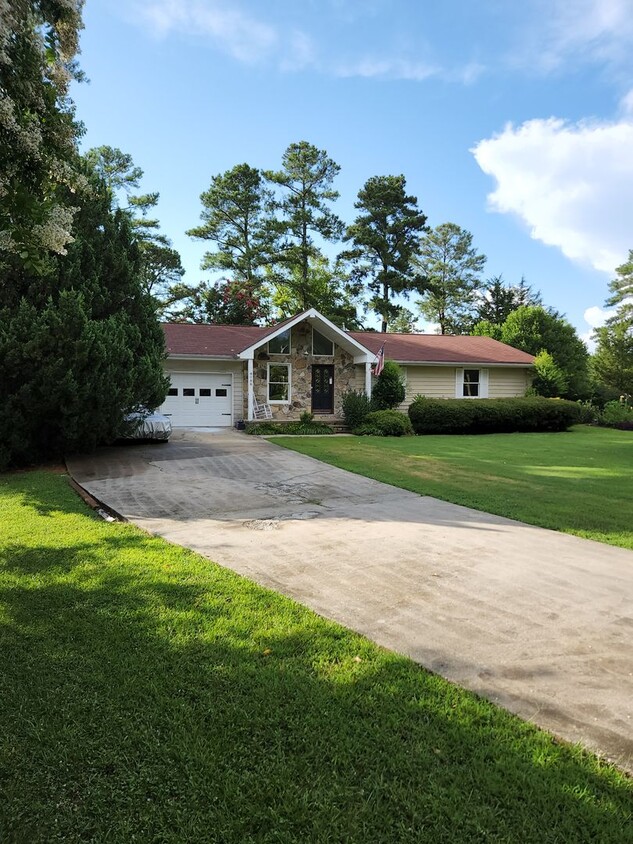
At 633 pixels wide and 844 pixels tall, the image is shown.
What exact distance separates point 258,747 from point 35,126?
357 cm

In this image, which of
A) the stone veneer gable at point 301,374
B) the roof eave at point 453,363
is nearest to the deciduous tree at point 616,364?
the roof eave at point 453,363

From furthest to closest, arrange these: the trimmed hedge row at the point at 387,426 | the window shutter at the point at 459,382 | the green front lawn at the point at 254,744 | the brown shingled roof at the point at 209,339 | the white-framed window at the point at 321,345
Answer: the window shutter at the point at 459,382, the white-framed window at the point at 321,345, the brown shingled roof at the point at 209,339, the trimmed hedge row at the point at 387,426, the green front lawn at the point at 254,744

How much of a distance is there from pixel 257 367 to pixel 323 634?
17934 mm

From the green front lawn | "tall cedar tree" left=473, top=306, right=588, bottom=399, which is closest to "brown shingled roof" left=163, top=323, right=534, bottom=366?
"tall cedar tree" left=473, top=306, right=588, bottom=399

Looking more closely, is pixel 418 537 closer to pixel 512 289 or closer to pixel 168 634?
pixel 168 634

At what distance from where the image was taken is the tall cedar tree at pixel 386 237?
38500 mm

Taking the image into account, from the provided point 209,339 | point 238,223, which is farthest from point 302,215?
point 209,339

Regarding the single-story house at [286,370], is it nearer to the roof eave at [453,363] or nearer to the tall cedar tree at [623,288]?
the roof eave at [453,363]

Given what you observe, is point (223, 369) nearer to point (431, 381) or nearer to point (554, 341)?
point (431, 381)

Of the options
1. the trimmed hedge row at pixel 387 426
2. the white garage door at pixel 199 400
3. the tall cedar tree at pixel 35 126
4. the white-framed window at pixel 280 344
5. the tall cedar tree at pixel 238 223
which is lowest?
the trimmed hedge row at pixel 387 426

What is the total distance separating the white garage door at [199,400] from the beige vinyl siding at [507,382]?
40.1 ft

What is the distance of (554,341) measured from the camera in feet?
91.5

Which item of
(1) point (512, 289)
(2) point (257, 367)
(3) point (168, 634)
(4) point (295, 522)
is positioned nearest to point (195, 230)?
(2) point (257, 367)

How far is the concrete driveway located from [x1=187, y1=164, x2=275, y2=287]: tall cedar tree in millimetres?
30234
